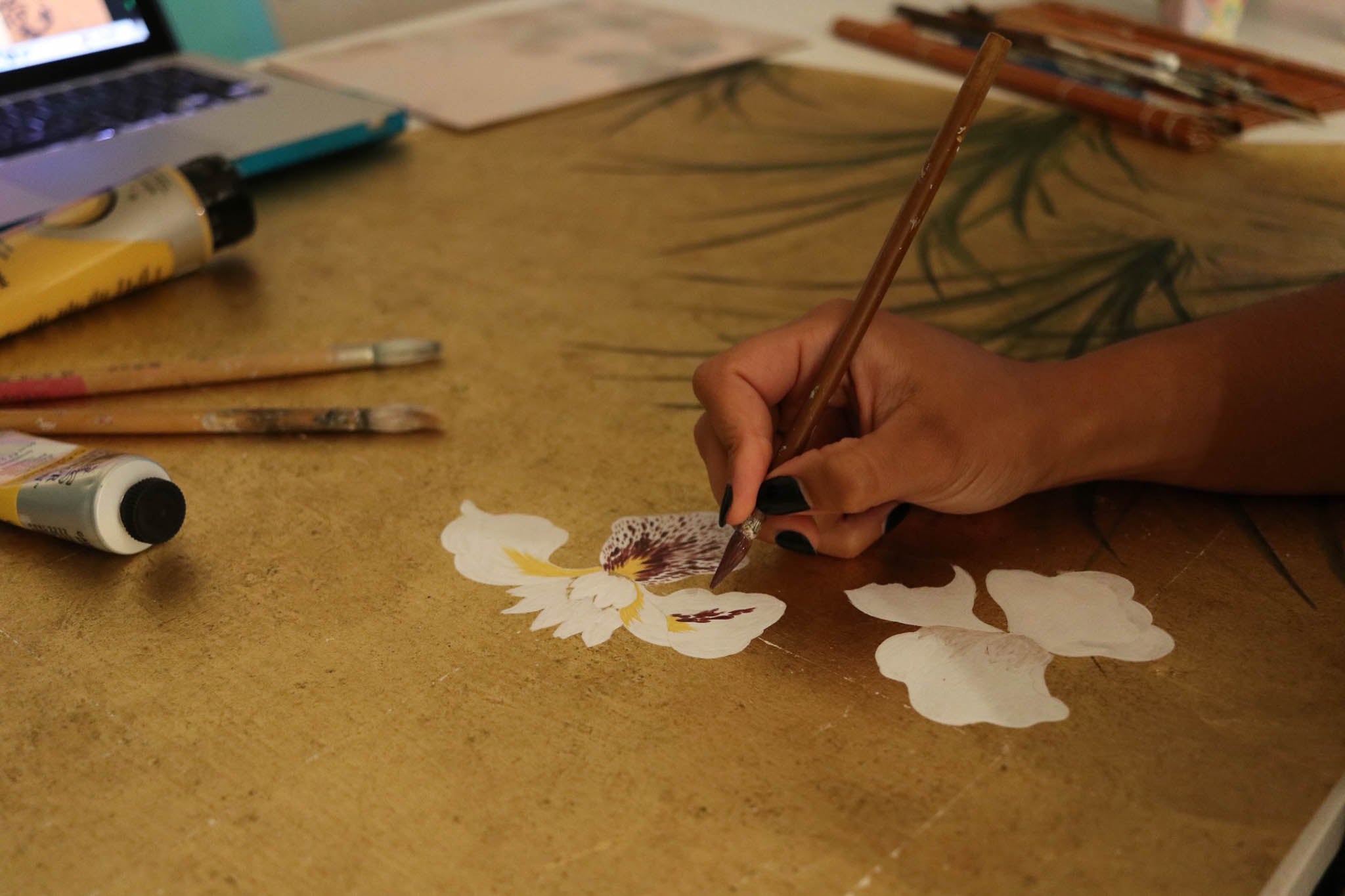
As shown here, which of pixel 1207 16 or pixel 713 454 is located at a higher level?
pixel 1207 16

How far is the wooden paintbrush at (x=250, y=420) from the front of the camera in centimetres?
61

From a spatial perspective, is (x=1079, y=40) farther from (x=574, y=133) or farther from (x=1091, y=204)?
(x=574, y=133)

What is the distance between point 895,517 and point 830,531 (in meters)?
0.03

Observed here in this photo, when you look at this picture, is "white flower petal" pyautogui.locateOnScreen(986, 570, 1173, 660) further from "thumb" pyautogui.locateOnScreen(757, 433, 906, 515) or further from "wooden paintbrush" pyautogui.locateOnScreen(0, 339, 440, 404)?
"wooden paintbrush" pyautogui.locateOnScreen(0, 339, 440, 404)

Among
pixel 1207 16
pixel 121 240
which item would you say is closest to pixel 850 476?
pixel 121 240

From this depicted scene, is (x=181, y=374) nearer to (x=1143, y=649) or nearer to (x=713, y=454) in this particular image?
(x=713, y=454)

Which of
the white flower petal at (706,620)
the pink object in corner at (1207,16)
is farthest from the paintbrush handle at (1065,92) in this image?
the white flower petal at (706,620)

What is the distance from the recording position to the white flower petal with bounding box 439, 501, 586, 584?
52 cm

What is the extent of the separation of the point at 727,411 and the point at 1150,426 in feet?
0.69

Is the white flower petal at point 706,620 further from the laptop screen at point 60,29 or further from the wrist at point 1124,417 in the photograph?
the laptop screen at point 60,29

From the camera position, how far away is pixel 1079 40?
1.12 m

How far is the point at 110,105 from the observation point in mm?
962

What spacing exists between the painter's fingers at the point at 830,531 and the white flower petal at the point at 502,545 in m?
0.10

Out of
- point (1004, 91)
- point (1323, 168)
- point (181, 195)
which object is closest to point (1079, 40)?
point (1004, 91)
